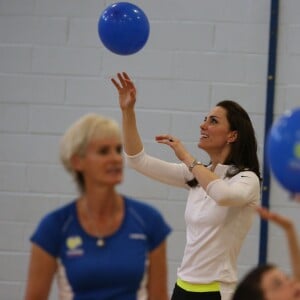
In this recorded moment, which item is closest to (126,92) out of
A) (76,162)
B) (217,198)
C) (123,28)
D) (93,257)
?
(123,28)

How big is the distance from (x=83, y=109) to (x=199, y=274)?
144 centimetres

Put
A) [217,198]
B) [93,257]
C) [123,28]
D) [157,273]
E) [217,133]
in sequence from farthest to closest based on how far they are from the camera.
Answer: [123,28]
[217,133]
[217,198]
[157,273]
[93,257]

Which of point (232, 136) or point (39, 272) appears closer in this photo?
point (39, 272)

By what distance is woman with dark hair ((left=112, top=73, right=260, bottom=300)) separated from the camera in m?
2.41

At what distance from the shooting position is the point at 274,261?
11.3 ft

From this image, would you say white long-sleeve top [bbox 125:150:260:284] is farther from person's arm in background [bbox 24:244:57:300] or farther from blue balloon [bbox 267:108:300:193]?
person's arm in background [bbox 24:244:57:300]

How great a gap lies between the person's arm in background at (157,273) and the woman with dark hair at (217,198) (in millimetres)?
640

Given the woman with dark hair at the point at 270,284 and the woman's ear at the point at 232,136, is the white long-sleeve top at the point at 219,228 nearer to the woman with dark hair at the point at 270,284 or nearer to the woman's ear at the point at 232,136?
the woman's ear at the point at 232,136

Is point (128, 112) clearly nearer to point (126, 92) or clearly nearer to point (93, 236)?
point (126, 92)

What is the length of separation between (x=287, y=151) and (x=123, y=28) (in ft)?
3.65

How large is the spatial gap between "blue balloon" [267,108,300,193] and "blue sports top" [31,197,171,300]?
1.69ft

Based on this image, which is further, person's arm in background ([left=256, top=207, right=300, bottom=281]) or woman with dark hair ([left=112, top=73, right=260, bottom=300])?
woman with dark hair ([left=112, top=73, right=260, bottom=300])

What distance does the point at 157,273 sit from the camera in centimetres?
174

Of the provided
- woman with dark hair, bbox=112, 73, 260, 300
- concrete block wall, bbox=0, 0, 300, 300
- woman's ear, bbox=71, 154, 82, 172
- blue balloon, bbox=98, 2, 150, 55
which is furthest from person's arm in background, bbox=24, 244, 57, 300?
concrete block wall, bbox=0, 0, 300, 300
